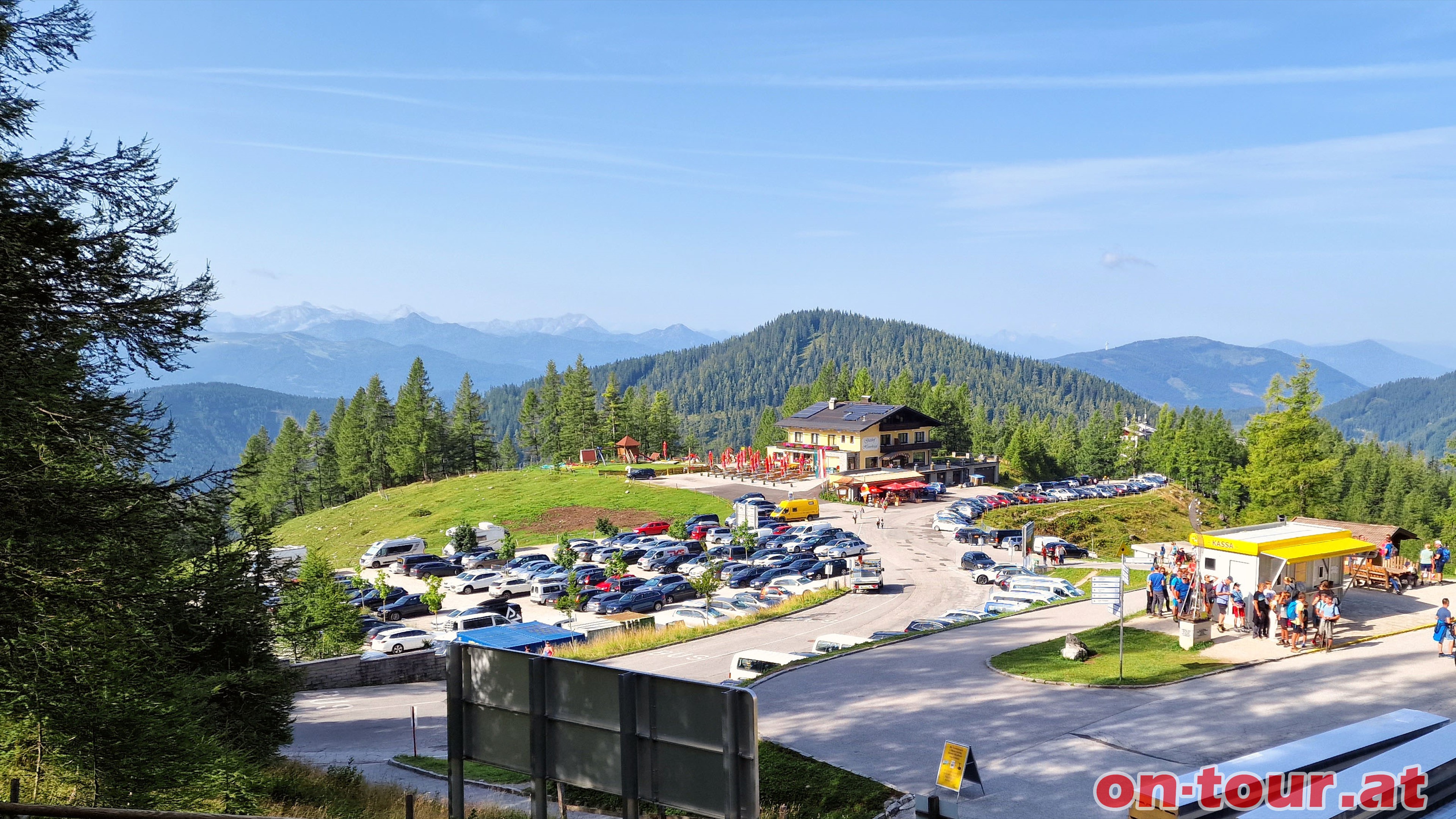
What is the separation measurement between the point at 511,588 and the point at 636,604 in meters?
9.39

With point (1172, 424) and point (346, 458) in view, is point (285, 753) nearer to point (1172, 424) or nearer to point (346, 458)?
point (346, 458)

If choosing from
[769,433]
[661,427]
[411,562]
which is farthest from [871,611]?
[769,433]

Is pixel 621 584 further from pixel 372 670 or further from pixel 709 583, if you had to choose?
pixel 372 670

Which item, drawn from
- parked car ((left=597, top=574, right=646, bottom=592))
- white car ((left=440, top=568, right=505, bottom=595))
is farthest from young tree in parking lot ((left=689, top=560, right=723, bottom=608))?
white car ((left=440, top=568, right=505, bottom=595))

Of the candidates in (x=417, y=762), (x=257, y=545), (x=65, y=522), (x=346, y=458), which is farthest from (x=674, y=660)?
(x=346, y=458)

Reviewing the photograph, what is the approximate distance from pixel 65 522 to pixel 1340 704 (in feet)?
68.2

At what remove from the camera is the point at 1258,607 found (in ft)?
71.8

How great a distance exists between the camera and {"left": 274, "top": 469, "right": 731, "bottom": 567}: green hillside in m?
71.9

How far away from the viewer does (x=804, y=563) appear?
48719 mm

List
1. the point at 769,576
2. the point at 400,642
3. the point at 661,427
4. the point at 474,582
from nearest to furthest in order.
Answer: the point at 400,642 → the point at 769,576 → the point at 474,582 → the point at 661,427

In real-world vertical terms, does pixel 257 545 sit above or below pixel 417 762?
above

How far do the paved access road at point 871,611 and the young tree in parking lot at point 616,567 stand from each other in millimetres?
13862

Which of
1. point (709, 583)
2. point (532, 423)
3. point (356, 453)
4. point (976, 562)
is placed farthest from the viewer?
point (532, 423)

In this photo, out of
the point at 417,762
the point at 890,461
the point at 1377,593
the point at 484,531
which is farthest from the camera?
the point at 890,461
